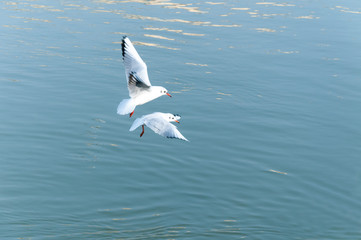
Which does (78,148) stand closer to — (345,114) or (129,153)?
(129,153)

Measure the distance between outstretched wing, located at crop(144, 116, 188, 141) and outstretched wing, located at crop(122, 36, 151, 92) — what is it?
77 centimetres

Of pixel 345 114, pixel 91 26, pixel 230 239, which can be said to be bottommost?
pixel 230 239

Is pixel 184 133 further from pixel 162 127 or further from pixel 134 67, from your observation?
pixel 162 127

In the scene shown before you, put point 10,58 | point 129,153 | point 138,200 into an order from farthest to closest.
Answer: point 10,58 < point 129,153 < point 138,200

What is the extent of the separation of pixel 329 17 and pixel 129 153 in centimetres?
2231

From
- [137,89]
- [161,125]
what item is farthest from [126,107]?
[161,125]

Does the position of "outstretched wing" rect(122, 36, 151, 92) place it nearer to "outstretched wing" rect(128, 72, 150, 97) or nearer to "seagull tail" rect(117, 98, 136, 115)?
"outstretched wing" rect(128, 72, 150, 97)

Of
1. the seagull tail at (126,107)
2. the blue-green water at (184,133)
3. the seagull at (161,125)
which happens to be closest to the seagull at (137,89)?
the seagull tail at (126,107)

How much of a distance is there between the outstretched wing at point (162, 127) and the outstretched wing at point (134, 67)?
0.77m

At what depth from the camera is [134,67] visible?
14711mm

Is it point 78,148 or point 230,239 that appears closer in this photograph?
point 230,239

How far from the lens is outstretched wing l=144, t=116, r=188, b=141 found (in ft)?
44.3

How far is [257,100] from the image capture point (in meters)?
23.6

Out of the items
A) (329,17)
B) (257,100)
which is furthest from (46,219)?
(329,17)
